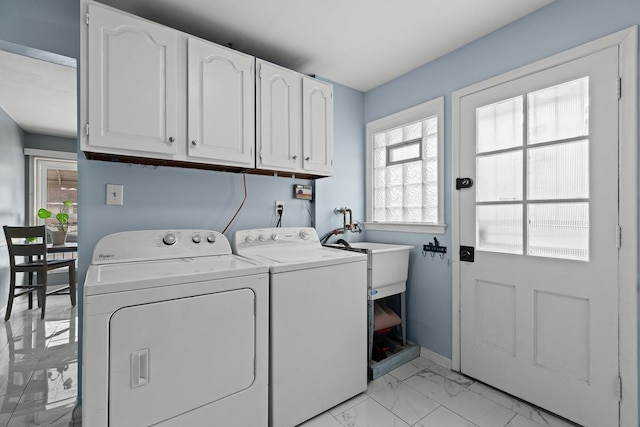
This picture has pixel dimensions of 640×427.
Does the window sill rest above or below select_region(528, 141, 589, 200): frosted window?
below

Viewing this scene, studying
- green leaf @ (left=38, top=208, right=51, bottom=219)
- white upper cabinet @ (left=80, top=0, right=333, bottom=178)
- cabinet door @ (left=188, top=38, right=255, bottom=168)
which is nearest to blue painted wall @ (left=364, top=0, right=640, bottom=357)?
white upper cabinet @ (left=80, top=0, right=333, bottom=178)

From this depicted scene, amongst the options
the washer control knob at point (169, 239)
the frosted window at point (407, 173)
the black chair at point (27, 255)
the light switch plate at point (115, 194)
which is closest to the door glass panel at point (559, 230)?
the frosted window at point (407, 173)

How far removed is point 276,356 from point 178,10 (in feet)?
6.67

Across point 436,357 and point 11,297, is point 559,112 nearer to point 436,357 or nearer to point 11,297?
point 436,357

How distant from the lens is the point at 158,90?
158cm

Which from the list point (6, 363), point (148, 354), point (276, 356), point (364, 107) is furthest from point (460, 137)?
point (6, 363)

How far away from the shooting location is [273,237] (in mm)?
2172

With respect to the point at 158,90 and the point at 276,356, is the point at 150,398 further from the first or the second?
the point at 158,90

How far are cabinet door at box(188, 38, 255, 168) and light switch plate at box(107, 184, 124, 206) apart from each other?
0.50 meters

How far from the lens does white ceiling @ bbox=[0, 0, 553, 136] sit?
1.69m

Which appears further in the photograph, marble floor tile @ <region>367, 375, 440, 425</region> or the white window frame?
the white window frame

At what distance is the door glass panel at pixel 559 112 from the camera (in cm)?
158

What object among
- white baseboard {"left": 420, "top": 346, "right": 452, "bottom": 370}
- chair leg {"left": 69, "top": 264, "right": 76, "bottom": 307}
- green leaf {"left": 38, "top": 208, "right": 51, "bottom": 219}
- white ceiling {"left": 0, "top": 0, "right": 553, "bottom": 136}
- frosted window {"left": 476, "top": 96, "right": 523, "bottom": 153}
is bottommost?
white baseboard {"left": 420, "top": 346, "right": 452, "bottom": 370}

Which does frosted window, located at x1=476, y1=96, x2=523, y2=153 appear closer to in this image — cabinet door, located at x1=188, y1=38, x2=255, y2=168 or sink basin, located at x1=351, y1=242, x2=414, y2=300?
sink basin, located at x1=351, y1=242, x2=414, y2=300
